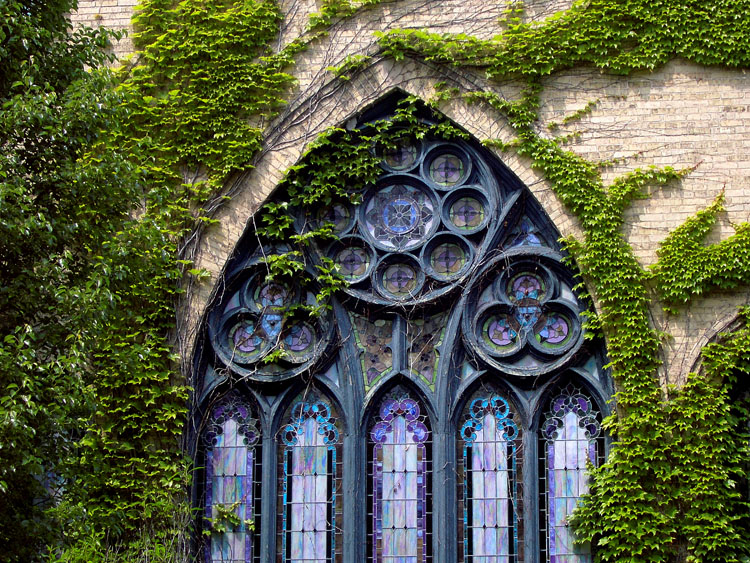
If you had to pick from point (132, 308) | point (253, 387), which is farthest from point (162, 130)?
point (253, 387)

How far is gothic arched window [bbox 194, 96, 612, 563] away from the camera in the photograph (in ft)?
44.1

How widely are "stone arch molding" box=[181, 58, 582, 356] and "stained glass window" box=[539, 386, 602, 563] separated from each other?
215cm

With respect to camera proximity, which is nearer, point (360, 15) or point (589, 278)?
point (589, 278)

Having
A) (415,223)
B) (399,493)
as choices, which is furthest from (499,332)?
(399,493)

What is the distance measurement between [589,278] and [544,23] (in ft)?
9.21

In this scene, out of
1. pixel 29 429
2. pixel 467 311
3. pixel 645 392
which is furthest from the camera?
pixel 467 311

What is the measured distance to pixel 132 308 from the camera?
13570 mm

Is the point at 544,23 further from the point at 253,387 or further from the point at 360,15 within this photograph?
the point at 253,387

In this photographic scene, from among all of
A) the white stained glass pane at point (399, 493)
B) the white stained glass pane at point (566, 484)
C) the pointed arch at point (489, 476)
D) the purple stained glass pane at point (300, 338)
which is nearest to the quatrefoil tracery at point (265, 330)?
the purple stained glass pane at point (300, 338)

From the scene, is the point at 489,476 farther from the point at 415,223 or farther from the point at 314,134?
the point at 314,134

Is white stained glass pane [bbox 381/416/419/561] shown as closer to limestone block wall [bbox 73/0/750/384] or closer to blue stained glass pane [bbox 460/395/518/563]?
blue stained glass pane [bbox 460/395/518/563]

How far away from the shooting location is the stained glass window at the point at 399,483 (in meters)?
13.4

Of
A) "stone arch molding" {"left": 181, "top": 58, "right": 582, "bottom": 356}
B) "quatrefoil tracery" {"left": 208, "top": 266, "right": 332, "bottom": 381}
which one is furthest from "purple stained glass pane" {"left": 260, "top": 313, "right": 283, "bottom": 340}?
"stone arch molding" {"left": 181, "top": 58, "right": 582, "bottom": 356}

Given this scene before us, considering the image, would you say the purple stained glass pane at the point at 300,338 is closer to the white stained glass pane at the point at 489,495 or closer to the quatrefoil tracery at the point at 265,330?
the quatrefoil tracery at the point at 265,330
